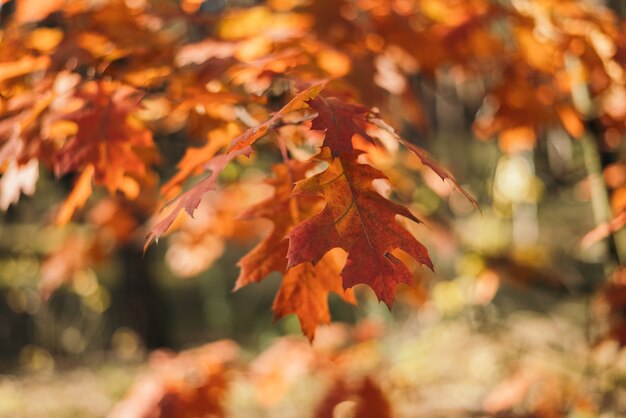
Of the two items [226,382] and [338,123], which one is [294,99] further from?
[226,382]

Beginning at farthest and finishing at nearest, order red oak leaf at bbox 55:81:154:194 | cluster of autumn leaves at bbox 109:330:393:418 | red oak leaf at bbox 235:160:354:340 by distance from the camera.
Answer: cluster of autumn leaves at bbox 109:330:393:418
red oak leaf at bbox 55:81:154:194
red oak leaf at bbox 235:160:354:340

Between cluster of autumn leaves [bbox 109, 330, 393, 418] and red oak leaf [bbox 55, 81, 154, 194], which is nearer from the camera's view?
red oak leaf [bbox 55, 81, 154, 194]

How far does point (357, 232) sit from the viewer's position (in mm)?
864

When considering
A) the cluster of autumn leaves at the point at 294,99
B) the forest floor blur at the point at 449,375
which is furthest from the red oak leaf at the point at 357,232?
the forest floor blur at the point at 449,375

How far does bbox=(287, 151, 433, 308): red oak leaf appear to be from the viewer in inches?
33.0

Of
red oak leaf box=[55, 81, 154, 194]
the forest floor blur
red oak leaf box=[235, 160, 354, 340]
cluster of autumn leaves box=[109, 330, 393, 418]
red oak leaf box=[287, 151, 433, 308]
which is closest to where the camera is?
red oak leaf box=[287, 151, 433, 308]

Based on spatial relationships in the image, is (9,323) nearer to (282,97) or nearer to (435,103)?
(282,97)

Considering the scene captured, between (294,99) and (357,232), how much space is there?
212 millimetres

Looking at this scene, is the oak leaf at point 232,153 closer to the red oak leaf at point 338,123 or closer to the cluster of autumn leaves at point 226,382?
the red oak leaf at point 338,123

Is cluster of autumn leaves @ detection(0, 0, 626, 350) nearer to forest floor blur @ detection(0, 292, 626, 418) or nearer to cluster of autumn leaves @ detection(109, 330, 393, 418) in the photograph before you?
cluster of autumn leaves @ detection(109, 330, 393, 418)

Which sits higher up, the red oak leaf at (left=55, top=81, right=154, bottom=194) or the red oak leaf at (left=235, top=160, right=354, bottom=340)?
the red oak leaf at (left=55, top=81, right=154, bottom=194)

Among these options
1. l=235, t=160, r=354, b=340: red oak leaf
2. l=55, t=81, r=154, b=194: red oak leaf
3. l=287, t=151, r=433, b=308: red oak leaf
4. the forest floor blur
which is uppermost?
l=287, t=151, r=433, b=308: red oak leaf

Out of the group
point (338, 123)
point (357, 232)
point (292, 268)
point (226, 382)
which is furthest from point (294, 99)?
point (226, 382)

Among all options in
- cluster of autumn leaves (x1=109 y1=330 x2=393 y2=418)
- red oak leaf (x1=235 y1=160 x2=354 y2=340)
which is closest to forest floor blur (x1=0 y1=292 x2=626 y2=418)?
cluster of autumn leaves (x1=109 y1=330 x2=393 y2=418)
